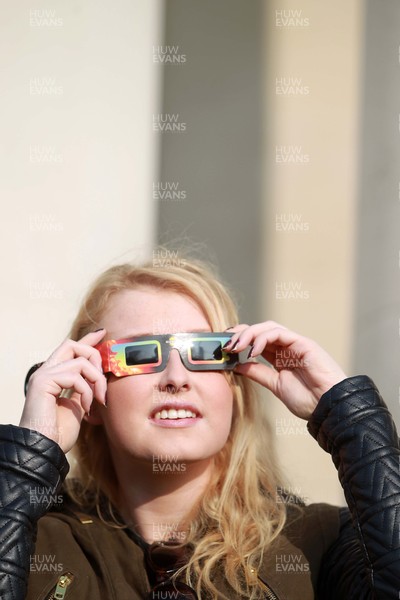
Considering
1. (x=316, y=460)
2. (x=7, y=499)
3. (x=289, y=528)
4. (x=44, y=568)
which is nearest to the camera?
(x=7, y=499)

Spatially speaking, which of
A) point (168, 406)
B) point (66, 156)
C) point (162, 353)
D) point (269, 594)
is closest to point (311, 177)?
point (66, 156)

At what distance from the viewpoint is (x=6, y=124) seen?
3885mm

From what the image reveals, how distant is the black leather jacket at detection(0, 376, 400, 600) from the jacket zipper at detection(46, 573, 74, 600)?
140 mm

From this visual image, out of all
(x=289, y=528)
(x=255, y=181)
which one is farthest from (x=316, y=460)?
(x=255, y=181)

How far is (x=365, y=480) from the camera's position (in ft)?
7.98

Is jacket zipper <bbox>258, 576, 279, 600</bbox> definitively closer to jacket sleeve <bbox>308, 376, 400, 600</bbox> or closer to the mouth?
jacket sleeve <bbox>308, 376, 400, 600</bbox>

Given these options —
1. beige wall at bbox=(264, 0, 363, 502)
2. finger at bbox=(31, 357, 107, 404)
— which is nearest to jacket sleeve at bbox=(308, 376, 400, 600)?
finger at bbox=(31, 357, 107, 404)

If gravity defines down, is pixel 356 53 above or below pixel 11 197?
above

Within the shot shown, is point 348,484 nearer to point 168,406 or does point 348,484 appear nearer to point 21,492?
point 168,406

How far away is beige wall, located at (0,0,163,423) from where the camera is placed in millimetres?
3842

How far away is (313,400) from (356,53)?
1.91 metres

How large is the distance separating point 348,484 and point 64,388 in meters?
0.89

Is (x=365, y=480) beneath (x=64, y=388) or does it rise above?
beneath

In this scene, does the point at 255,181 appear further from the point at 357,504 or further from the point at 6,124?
the point at 357,504
